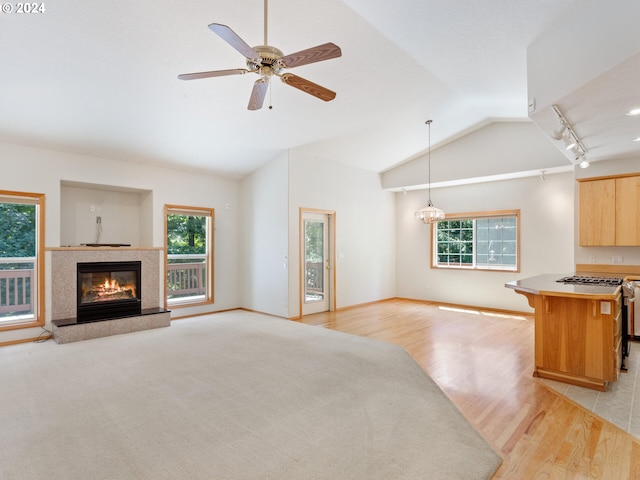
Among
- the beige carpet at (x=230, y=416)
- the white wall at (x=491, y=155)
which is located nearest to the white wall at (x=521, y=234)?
the white wall at (x=491, y=155)

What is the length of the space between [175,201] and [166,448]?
5049 millimetres

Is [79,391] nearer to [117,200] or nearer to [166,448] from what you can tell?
[166,448]

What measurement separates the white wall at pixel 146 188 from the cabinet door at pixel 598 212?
20.5 feet

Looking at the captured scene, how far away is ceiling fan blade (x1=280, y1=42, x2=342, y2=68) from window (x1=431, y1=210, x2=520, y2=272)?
19.6 feet

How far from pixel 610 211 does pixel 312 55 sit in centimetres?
521

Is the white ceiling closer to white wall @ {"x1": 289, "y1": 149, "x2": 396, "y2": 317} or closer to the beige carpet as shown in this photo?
white wall @ {"x1": 289, "y1": 149, "x2": 396, "y2": 317}

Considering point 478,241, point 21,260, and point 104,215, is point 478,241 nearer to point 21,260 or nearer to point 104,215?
point 104,215

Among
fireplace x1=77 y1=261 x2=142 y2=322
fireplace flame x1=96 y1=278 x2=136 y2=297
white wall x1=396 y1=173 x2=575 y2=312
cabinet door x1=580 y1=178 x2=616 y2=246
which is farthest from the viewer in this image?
white wall x1=396 y1=173 x2=575 y2=312

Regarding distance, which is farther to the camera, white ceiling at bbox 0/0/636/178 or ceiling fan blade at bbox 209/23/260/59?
white ceiling at bbox 0/0/636/178

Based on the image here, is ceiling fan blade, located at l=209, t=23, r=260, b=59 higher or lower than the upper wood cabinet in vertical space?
higher

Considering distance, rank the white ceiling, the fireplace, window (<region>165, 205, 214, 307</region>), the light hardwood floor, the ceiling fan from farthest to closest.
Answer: window (<region>165, 205, 214, 307</region>)
the fireplace
the white ceiling
the ceiling fan
the light hardwood floor

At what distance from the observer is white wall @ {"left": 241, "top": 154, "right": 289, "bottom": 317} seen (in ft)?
21.3

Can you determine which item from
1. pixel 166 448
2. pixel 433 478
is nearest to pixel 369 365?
pixel 433 478

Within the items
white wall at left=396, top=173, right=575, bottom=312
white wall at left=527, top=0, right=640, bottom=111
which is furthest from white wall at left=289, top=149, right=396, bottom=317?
white wall at left=527, top=0, right=640, bottom=111
